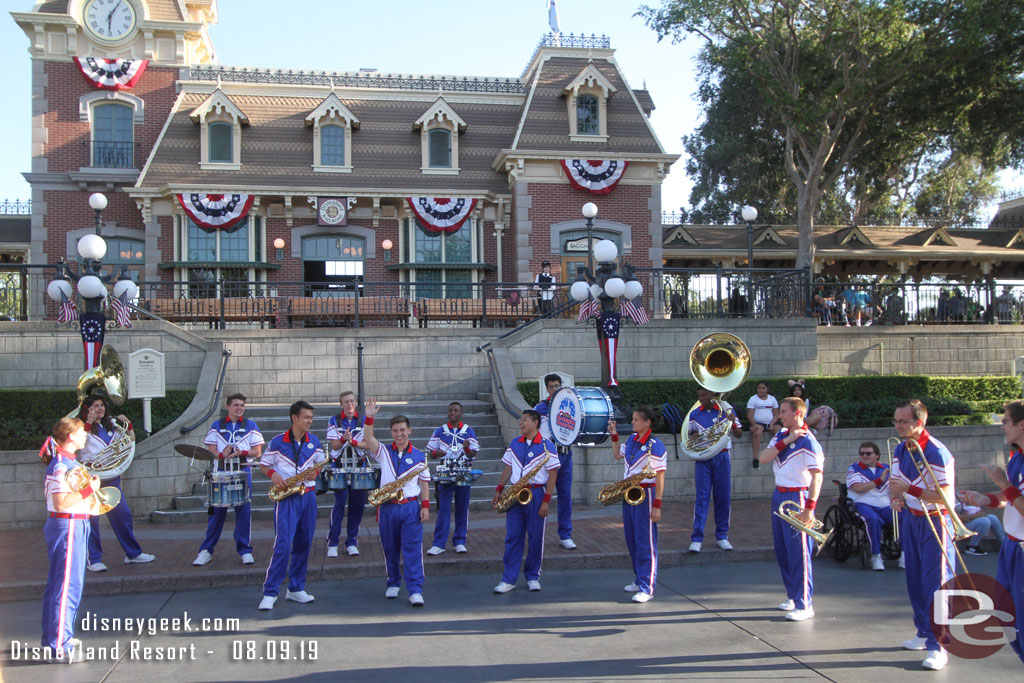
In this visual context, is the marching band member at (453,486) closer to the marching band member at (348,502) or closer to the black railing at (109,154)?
the marching band member at (348,502)

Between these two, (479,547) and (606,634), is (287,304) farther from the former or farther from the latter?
(606,634)

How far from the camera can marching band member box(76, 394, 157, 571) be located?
350 inches

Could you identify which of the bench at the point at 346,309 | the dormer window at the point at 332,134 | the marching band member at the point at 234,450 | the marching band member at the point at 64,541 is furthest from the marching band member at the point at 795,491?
the dormer window at the point at 332,134

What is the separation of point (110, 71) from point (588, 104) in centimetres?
1384

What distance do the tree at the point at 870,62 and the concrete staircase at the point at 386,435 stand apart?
1406 cm

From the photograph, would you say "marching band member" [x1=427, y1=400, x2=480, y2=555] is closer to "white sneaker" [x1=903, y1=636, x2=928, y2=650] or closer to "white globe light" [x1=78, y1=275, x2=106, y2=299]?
"white sneaker" [x1=903, y1=636, x2=928, y2=650]

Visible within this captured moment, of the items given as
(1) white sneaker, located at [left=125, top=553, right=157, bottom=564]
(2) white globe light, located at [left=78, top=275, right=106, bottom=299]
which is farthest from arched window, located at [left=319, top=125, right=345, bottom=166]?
(1) white sneaker, located at [left=125, top=553, right=157, bottom=564]

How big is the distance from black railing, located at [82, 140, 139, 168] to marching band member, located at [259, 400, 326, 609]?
752 inches

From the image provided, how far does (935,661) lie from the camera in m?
6.07

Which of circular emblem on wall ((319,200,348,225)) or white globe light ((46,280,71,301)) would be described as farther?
circular emblem on wall ((319,200,348,225))

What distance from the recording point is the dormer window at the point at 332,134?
2373 centimetres

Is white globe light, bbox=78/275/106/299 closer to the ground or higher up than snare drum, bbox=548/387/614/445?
higher up

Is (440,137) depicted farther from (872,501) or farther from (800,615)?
(800,615)

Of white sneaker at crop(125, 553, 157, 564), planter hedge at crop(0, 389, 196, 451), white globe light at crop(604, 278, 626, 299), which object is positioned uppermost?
white globe light at crop(604, 278, 626, 299)
